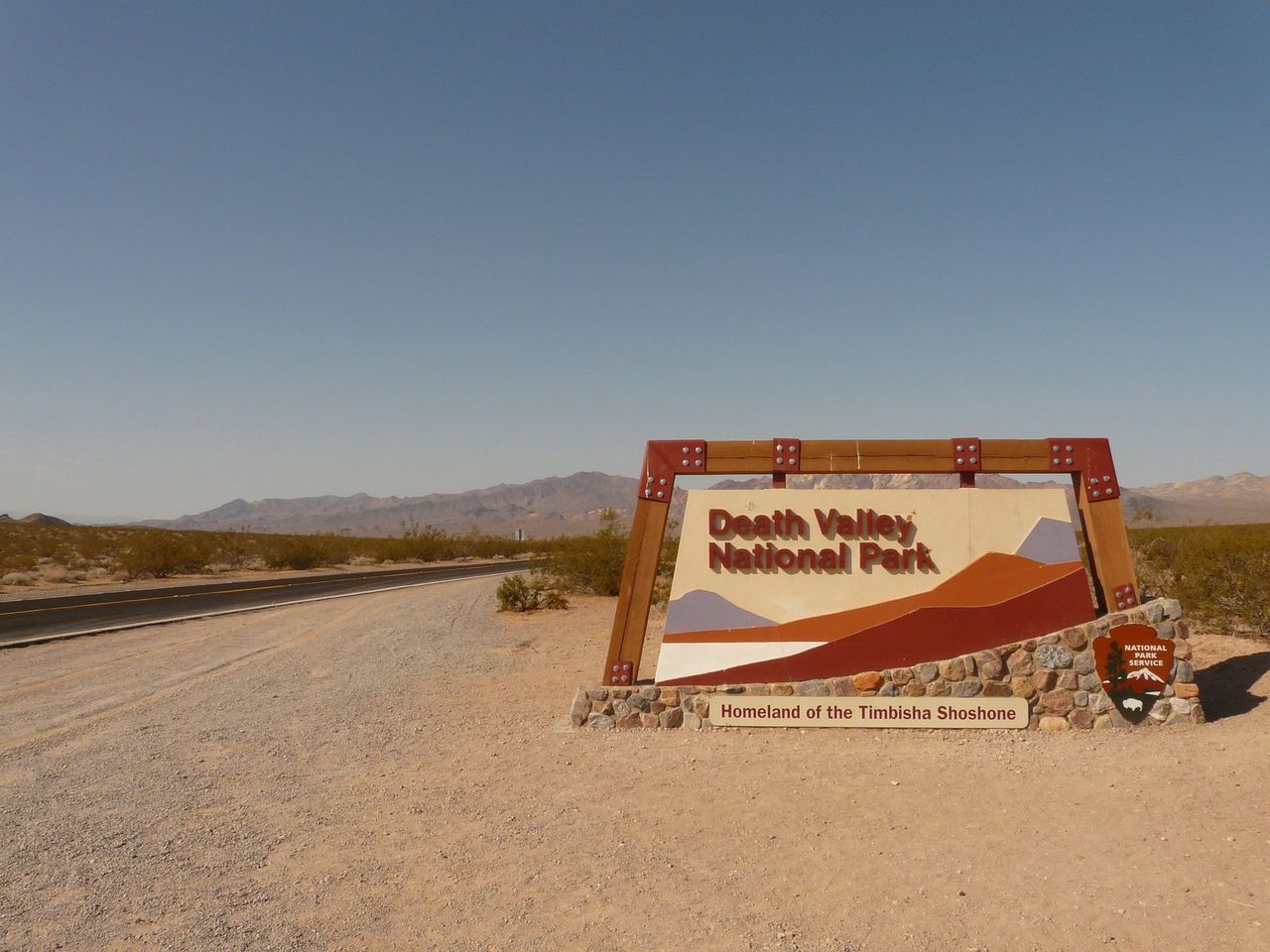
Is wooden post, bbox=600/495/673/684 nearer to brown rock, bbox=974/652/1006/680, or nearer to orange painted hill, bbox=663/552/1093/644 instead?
orange painted hill, bbox=663/552/1093/644

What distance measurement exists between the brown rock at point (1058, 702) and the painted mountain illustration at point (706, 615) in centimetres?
287

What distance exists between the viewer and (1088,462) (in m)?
8.90

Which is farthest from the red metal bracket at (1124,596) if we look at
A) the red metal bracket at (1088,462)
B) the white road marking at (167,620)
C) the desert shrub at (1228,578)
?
the white road marking at (167,620)

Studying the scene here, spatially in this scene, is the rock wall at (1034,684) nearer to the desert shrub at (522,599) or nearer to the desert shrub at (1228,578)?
the desert shrub at (1228,578)

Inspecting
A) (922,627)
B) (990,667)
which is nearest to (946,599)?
(922,627)

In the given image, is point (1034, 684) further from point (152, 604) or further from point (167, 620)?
Result: point (152, 604)

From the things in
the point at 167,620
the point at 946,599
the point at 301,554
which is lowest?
the point at 167,620

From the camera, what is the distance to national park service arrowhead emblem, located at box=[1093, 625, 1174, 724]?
8219 mm

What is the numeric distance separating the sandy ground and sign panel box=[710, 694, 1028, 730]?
5.8 inches

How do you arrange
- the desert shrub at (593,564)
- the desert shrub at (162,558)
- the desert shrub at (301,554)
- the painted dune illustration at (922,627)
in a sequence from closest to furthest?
the painted dune illustration at (922,627) → the desert shrub at (593,564) → the desert shrub at (162,558) → the desert shrub at (301,554)

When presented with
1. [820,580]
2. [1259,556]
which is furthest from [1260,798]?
[1259,556]

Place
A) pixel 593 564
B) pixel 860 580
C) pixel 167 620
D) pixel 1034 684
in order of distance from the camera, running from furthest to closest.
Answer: pixel 593 564
pixel 167 620
pixel 860 580
pixel 1034 684

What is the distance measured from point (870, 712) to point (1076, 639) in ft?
7.48

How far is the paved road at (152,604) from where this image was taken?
17.8 m
